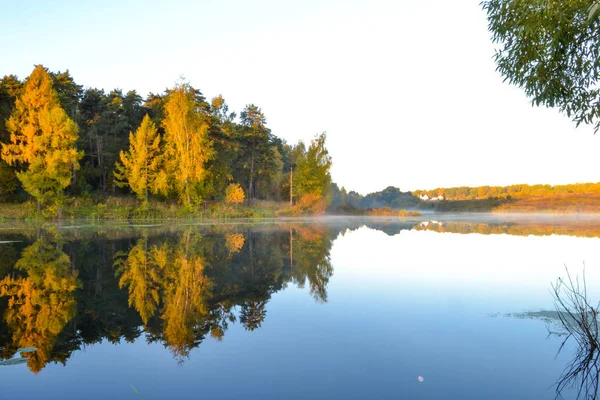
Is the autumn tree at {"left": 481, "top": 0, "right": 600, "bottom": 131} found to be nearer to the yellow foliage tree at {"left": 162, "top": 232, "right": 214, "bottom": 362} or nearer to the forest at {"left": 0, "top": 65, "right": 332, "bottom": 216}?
the yellow foliage tree at {"left": 162, "top": 232, "right": 214, "bottom": 362}

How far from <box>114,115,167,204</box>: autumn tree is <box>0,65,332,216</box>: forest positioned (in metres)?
0.10

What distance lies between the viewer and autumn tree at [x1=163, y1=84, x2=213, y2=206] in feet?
136

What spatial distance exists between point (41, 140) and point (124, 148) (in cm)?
1308

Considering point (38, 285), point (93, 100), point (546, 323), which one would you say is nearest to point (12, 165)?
point (93, 100)

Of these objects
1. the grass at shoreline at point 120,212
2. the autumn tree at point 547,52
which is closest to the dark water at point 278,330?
the autumn tree at point 547,52

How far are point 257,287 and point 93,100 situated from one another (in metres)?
47.5

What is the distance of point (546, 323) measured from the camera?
7.14 m

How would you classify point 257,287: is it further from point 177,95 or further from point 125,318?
point 177,95

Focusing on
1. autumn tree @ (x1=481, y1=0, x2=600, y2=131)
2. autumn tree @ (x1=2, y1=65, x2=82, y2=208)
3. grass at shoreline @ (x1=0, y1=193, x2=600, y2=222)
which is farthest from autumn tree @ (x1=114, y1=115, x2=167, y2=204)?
autumn tree @ (x1=481, y1=0, x2=600, y2=131)

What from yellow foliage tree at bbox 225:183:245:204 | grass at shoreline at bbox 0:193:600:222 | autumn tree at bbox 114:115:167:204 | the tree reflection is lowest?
the tree reflection

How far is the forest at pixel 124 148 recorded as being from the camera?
3525 centimetres

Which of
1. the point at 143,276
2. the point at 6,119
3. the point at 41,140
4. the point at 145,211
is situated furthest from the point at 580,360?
the point at 6,119

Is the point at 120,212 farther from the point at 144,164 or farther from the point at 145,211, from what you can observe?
the point at 144,164

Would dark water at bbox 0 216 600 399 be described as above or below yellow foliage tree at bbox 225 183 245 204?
below
